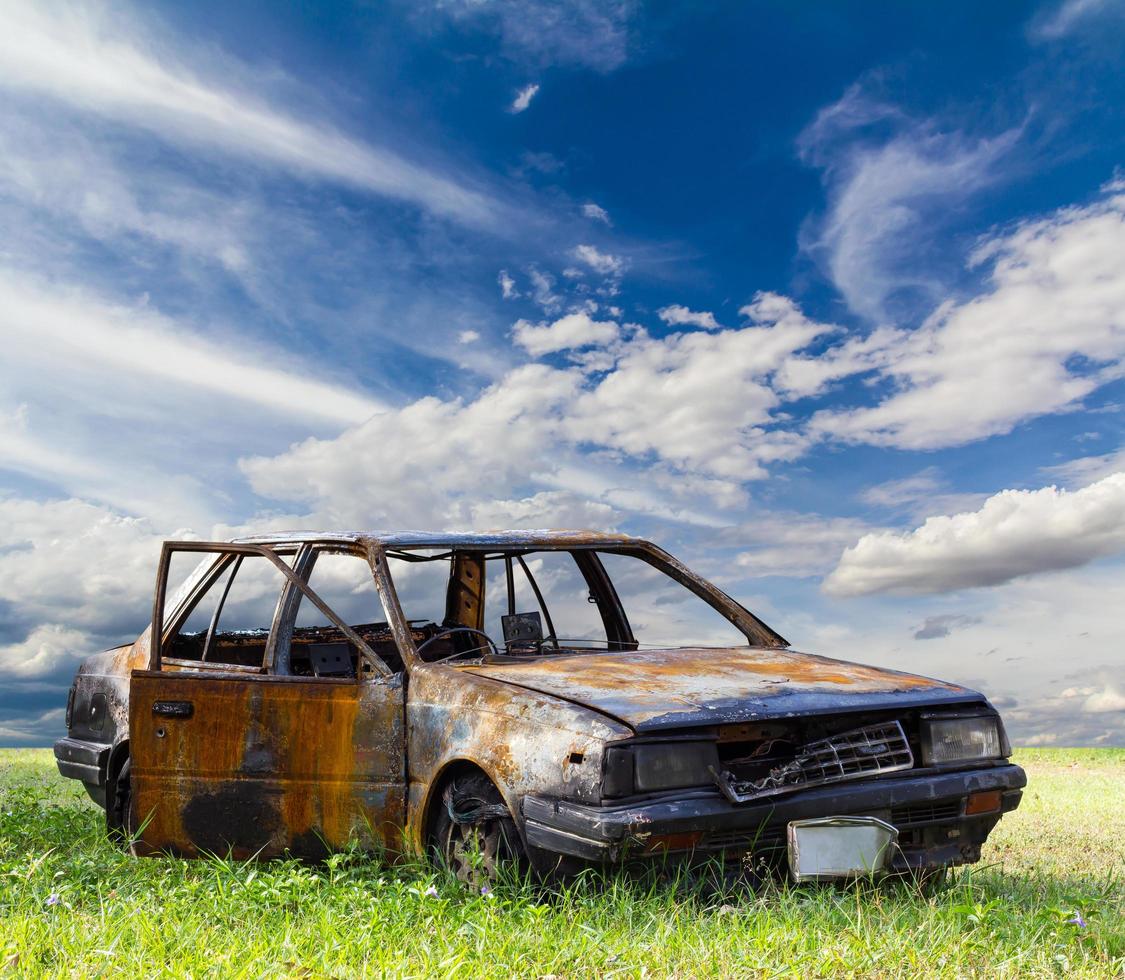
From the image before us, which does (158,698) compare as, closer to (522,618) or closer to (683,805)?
(522,618)

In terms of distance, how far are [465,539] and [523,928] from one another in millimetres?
2269

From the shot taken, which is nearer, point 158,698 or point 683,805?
point 683,805

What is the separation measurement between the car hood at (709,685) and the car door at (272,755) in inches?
22.2

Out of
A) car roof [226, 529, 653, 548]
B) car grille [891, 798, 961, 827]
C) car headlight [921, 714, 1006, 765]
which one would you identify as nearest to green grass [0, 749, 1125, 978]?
car grille [891, 798, 961, 827]

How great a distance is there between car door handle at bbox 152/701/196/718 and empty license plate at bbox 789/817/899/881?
2768mm

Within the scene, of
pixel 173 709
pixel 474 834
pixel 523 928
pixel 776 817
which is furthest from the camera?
pixel 173 709

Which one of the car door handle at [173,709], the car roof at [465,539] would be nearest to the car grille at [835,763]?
the car roof at [465,539]

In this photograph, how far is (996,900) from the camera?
3.80 metres

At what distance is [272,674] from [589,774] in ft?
6.48

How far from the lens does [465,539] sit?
5539mm

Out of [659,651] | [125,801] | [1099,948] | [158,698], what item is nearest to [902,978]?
[1099,948]

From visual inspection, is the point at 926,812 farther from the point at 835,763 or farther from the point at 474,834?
the point at 474,834

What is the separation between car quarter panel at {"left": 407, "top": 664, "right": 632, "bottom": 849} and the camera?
12.5 feet

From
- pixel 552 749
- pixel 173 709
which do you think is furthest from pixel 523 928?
pixel 173 709
